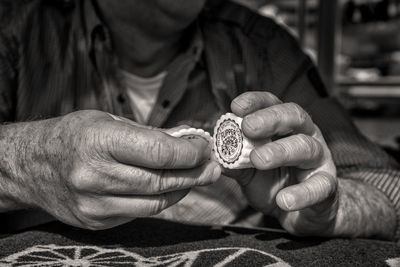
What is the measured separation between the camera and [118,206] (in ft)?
2.35

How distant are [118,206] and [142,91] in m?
0.72

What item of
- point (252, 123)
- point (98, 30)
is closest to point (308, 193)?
point (252, 123)

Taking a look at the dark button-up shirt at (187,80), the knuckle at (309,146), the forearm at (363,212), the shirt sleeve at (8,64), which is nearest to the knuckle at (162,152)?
the knuckle at (309,146)

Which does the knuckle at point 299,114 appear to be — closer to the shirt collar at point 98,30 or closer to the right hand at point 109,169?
the right hand at point 109,169

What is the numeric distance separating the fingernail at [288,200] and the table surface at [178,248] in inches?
3.4

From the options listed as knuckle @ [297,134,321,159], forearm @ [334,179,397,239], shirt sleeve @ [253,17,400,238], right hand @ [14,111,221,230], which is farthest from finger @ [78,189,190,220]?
shirt sleeve @ [253,17,400,238]

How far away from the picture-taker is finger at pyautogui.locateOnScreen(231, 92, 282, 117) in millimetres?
792

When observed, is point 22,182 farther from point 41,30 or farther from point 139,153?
point 41,30

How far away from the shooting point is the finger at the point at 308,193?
2.51ft

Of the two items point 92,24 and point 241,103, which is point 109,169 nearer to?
point 241,103

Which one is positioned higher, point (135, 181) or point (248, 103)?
point (248, 103)

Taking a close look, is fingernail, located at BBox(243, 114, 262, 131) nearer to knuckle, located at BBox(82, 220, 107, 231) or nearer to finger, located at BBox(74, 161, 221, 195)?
finger, located at BBox(74, 161, 221, 195)

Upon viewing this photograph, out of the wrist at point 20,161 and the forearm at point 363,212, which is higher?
the wrist at point 20,161

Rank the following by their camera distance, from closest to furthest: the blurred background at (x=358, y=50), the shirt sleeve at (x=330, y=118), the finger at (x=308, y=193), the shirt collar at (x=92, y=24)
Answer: the finger at (x=308, y=193) → the shirt sleeve at (x=330, y=118) → the shirt collar at (x=92, y=24) → the blurred background at (x=358, y=50)
